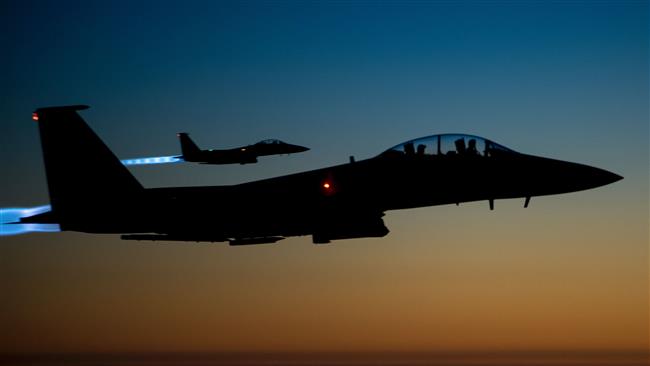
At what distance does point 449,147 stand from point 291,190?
18.4ft

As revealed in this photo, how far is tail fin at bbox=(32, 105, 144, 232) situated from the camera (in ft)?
87.7

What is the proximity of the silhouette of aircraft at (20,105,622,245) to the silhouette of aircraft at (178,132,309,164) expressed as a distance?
31496 mm

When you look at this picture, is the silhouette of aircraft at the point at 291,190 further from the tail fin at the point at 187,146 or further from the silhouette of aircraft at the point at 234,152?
the tail fin at the point at 187,146

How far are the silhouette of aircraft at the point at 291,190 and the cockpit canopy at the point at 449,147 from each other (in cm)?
3

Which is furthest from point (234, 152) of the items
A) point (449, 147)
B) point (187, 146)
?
point (449, 147)

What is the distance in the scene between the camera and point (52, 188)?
27359mm

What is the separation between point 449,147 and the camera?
24.9m

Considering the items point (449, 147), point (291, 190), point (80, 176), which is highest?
point (449, 147)

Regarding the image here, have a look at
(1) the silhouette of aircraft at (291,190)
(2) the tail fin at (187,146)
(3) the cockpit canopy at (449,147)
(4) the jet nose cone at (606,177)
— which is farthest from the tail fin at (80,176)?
(2) the tail fin at (187,146)

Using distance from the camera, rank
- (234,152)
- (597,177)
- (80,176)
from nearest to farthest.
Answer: (597,177)
(80,176)
(234,152)

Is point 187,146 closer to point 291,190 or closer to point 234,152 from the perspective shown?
point 234,152

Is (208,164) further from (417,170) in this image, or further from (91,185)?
(417,170)

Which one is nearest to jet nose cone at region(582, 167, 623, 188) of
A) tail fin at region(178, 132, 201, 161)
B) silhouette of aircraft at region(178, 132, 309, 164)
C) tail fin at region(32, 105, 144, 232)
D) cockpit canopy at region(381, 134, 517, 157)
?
cockpit canopy at region(381, 134, 517, 157)

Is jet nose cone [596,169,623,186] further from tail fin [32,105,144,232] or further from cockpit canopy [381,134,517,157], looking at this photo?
tail fin [32,105,144,232]
